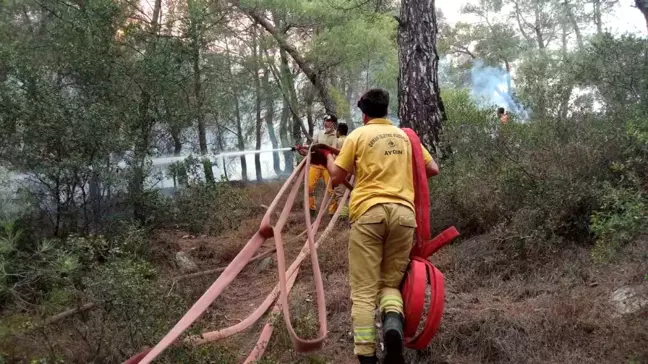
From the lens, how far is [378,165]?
133 inches

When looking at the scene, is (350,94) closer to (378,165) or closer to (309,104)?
(309,104)

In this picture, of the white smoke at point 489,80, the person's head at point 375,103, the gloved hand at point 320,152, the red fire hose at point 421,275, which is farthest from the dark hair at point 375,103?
the white smoke at point 489,80

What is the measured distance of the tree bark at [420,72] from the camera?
7.41m

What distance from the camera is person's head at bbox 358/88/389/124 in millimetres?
3545

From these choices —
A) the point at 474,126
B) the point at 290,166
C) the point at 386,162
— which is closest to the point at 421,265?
the point at 386,162

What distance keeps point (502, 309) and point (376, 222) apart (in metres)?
1.49

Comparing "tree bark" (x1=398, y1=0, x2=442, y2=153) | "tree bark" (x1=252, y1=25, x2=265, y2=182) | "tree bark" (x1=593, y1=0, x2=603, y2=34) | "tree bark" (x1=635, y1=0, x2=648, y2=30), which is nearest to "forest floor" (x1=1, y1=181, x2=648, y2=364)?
"tree bark" (x1=398, y1=0, x2=442, y2=153)

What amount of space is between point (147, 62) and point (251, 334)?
4.77 meters

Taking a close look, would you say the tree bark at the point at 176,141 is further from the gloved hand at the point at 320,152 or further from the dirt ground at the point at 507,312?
the gloved hand at the point at 320,152

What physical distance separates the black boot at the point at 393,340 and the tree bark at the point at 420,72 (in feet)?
15.2

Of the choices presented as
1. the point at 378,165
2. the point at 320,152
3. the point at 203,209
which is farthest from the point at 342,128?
the point at 378,165

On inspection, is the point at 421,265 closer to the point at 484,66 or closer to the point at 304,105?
the point at 304,105

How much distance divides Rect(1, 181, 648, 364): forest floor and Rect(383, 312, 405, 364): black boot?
2.50 feet

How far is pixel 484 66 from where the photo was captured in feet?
117
